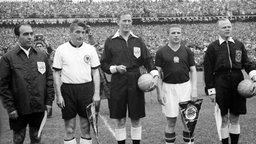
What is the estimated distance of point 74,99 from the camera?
17.0ft

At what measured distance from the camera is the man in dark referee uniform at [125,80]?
5.62 m

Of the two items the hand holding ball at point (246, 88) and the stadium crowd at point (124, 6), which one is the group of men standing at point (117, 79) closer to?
the hand holding ball at point (246, 88)

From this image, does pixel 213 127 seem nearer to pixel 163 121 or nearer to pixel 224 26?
pixel 163 121

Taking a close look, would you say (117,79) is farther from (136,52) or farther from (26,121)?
(26,121)

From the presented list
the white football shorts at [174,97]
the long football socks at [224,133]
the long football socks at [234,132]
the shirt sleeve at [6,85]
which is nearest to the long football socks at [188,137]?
the white football shorts at [174,97]

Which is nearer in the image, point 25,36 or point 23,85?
point 23,85

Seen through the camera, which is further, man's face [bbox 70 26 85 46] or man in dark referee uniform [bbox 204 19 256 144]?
man in dark referee uniform [bbox 204 19 256 144]

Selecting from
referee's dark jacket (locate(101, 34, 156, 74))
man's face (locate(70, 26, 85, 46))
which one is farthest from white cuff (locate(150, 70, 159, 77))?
man's face (locate(70, 26, 85, 46))

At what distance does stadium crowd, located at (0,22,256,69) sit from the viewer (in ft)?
141

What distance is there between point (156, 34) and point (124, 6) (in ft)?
27.7

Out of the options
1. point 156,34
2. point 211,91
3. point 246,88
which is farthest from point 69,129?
point 156,34

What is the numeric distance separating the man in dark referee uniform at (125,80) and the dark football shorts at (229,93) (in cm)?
119

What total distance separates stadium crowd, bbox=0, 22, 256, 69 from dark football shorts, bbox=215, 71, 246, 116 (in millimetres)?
36010

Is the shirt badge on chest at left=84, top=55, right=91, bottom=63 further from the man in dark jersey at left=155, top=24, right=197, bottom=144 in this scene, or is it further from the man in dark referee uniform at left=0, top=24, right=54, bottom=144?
the man in dark jersey at left=155, top=24, right=197, bottom=144
